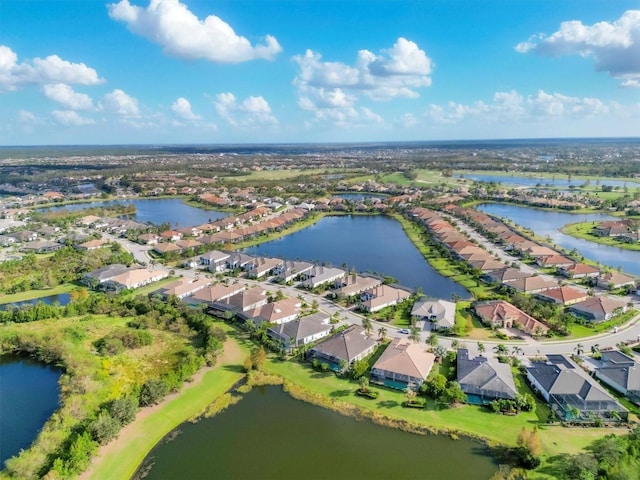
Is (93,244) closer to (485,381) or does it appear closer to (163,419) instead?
(163,419)

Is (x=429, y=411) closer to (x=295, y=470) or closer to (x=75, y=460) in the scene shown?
(x=295, y=470)

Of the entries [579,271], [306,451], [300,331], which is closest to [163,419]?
[306,451]

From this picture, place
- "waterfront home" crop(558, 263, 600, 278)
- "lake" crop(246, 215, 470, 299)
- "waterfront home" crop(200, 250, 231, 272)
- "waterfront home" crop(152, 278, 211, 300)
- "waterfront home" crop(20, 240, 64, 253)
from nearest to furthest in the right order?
"waterfront home" crop(152, 278, 211, 300)
"waterfront home" crop(558, 263, 600, 278)
"lake" crop(246, 215, 470, 299)
"waterfront home" crop(200, 250, 231, 272)
"waterfront home" crop(20, 240, 64, 253)

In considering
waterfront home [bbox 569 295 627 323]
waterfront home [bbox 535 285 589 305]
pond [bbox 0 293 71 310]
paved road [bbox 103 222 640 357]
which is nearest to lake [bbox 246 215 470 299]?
waterfront home [bbox 535 285 589 305]

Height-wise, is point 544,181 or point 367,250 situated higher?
point 544,181

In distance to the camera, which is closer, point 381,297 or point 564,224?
point 381,297

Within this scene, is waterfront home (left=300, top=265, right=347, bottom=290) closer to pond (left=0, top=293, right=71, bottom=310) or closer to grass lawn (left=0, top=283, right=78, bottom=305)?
pond (left=0, top=293, right=71, bottom=310)
